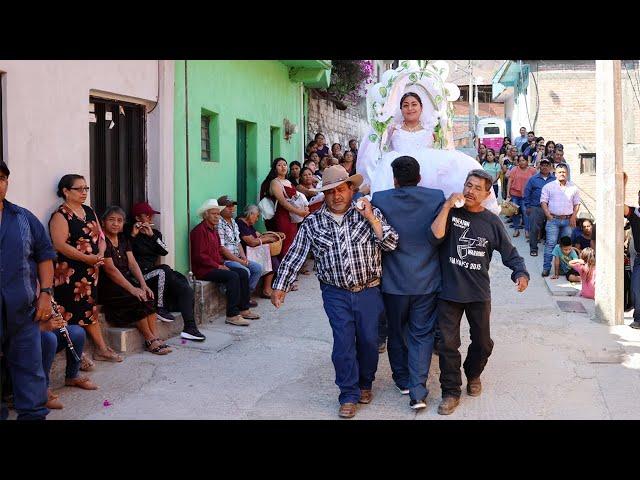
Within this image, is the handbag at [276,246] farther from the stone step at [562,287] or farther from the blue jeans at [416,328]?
the blue jeans at [416,328]

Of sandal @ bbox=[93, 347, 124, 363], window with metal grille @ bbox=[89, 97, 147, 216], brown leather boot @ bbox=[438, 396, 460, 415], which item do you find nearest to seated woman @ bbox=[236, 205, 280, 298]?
window with metal grille @ bbox=[89, 97, 147, 216]

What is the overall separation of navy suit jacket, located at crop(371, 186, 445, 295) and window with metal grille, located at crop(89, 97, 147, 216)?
3.16 meters

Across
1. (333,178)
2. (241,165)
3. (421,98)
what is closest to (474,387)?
(333,178)

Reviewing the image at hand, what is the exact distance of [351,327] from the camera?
5926mm

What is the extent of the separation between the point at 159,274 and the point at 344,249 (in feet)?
9.21

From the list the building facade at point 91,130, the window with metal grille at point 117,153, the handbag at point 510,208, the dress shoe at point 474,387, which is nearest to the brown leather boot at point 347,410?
the dress shoe at point 474,387

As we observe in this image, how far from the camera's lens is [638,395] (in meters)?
6.52

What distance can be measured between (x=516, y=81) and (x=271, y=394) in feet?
92.2

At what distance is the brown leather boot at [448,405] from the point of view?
6012 millimetres

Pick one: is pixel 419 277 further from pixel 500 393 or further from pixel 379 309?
pixel 500 393

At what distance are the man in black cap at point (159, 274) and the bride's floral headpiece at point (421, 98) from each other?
2.32m

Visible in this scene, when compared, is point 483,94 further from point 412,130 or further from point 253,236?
point 412,130

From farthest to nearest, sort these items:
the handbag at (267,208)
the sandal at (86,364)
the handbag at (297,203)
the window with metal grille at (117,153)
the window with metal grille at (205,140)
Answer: the handbag at (297,203)
the handbag at (267,208)
the window with metal grille at (205,140)
the window with metal grille at (117,153)
the sandal at (86,364)

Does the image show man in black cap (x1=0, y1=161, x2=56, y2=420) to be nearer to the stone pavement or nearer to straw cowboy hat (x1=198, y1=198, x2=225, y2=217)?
the stone pavement
